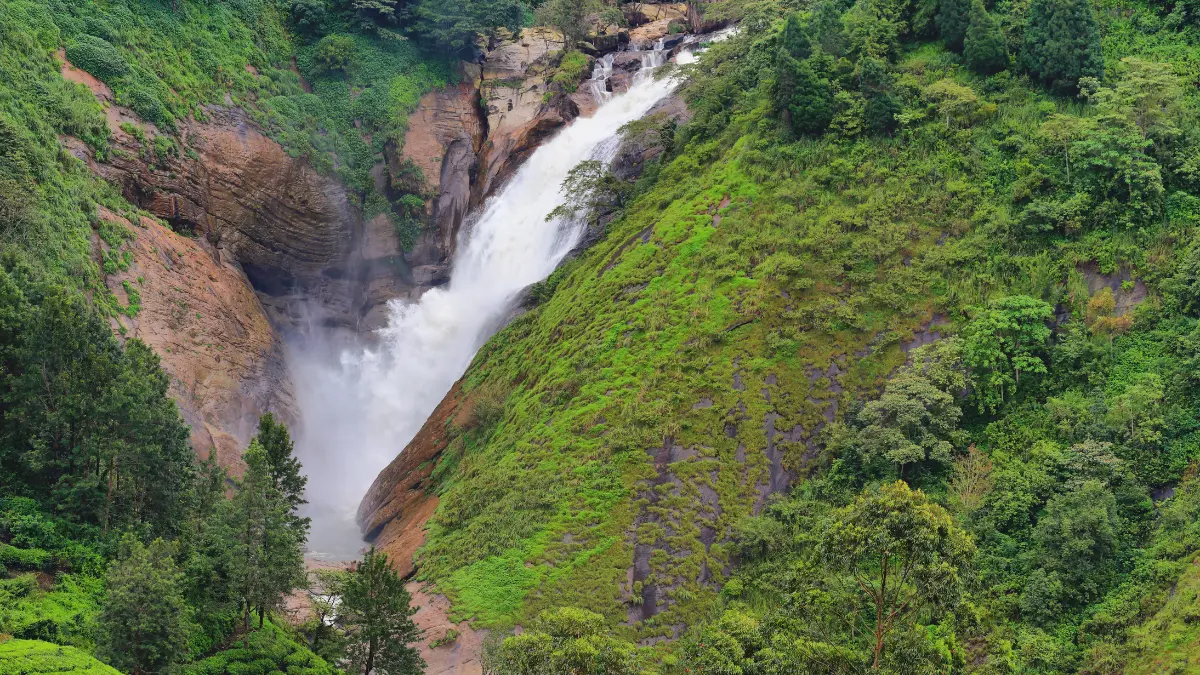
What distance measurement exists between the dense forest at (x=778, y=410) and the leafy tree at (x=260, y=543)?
132 mm

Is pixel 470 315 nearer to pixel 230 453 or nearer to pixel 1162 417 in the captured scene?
pixel 230 453

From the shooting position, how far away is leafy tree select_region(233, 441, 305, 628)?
30.2 metres

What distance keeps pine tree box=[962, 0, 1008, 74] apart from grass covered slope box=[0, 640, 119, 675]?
4052 centimetres

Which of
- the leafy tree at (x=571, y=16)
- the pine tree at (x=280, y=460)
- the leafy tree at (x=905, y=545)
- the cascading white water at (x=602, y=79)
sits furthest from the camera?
the leafy tree at (x=571, y=16)

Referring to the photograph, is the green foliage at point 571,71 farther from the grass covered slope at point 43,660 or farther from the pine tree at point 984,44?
the grass covered slope at point 43,660

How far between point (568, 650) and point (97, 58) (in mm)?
47140

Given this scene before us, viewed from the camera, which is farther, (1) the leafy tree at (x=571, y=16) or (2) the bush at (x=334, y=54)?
(1) the leafy tree at (x=571, y=16)

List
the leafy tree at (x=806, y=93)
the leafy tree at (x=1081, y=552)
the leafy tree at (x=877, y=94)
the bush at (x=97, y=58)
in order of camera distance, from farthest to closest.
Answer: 1. the bush at (x=97, y=58)
2. the leafy tree at (x=806, y=93)
3. the leafy tree at (x=877, y=94)
4. the leafy tree at (x=1081, y=552)

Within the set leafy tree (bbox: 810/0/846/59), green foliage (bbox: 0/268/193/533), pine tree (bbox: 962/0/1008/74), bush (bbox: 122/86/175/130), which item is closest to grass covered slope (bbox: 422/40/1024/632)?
pine tree (bbox: 962/0/1008/74)

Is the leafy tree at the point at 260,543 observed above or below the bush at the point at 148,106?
below

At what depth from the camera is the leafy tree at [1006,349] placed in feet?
108

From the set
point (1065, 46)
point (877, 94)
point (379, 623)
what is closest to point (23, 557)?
point (379, 623)

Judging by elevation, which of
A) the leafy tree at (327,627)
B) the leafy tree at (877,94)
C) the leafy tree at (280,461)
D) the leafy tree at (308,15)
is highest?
the leafy tree at (308,15)

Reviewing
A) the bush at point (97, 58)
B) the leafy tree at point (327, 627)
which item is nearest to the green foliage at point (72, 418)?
the leafy tree at point (327, 627)
